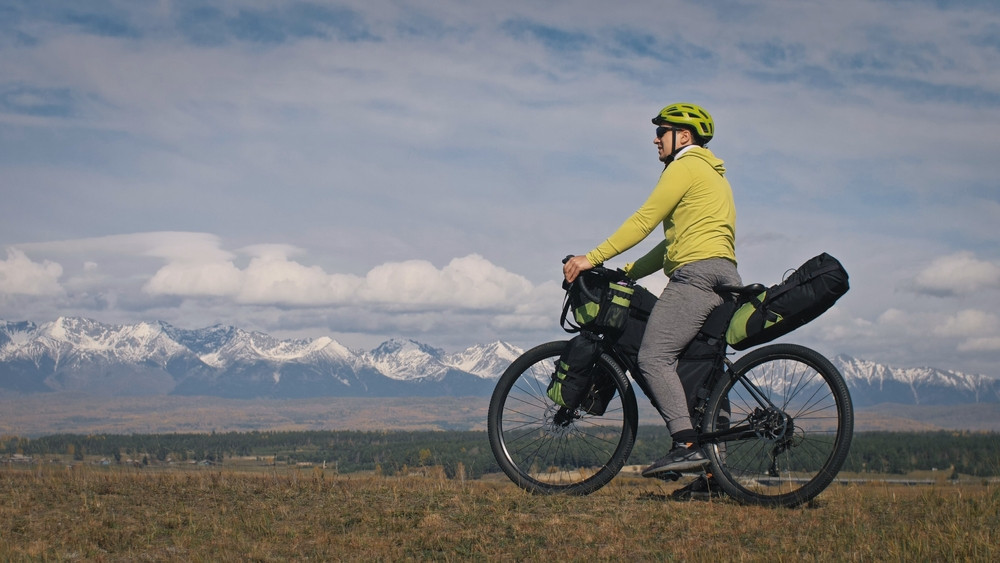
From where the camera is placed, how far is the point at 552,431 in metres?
9.04

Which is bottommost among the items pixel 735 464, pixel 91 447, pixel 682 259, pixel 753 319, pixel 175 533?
pixel 91 447

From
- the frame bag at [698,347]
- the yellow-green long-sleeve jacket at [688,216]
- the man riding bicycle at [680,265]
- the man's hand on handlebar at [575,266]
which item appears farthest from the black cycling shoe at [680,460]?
the man's hand on handlebar at [575,266]

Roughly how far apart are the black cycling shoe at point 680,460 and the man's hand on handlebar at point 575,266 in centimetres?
191

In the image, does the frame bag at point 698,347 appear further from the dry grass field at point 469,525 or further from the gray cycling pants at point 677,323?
the dry grass field at point 469,525

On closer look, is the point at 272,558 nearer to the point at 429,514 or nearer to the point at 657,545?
the point at 429,514

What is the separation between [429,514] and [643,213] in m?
3.46

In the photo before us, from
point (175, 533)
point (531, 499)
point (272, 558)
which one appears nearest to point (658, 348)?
point (531, 499)

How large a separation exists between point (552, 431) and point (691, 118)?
11.8 feet

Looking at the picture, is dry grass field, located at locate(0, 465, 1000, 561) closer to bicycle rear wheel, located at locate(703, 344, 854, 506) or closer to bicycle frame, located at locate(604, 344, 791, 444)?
bicycle rear wheel, located at locate(703, 344, 854, 506)

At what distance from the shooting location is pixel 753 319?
7.88 m

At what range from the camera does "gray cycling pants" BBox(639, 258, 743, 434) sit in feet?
26.5

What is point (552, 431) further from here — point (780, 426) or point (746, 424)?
point (780, 426)

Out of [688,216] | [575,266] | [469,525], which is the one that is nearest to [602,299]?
[575,266]

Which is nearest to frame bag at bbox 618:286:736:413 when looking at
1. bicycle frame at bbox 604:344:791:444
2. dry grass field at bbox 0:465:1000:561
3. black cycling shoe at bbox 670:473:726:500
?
bicycle frame at bbox 604:344:791:444
